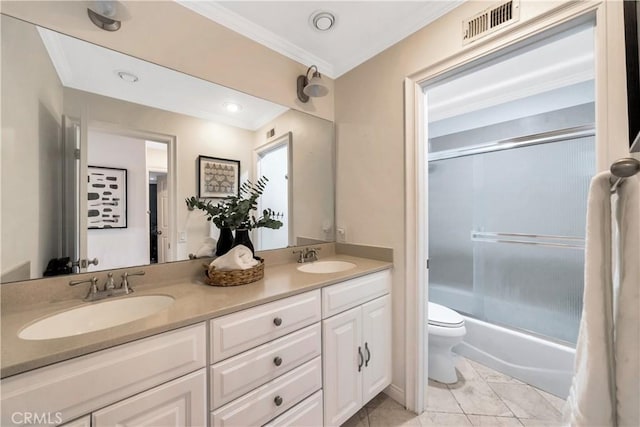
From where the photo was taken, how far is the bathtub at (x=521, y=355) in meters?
1.66

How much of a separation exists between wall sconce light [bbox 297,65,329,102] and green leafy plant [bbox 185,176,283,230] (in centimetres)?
77

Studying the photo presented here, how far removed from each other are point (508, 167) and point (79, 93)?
3155 mm

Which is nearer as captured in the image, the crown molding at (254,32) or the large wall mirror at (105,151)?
the large wall mirror at (105,151)

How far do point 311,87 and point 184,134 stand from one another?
2.87 ft

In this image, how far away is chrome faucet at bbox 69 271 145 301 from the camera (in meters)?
1.02

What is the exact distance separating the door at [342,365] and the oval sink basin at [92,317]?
0.78 meters

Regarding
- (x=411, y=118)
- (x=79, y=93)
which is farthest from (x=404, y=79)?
(x=79, y=93)

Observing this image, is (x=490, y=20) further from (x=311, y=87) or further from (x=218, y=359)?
(x=218, y=359)

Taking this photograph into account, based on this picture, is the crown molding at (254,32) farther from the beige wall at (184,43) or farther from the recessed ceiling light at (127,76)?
the recessed ceiling light at (127,76)

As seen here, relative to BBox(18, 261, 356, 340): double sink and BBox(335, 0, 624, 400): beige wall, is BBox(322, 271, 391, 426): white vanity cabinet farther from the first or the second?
→ BBox(18, 261, 356, 340): double sink

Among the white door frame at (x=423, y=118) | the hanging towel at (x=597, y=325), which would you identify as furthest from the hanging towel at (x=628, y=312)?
the white door frame at (x=423, y=118)

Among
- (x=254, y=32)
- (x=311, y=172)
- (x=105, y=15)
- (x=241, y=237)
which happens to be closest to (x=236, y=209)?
(x=241, y=237)

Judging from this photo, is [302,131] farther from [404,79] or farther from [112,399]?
[112,399]

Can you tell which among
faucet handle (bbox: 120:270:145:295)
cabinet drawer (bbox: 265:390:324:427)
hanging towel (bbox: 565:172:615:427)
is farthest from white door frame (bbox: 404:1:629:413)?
faucet handle (bbox: 120:270:145:295)
